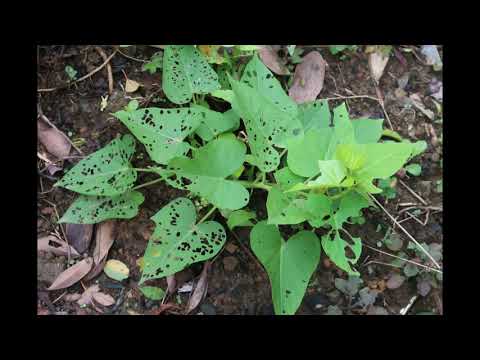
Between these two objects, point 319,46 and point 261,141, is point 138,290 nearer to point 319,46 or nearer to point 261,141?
point 261,141

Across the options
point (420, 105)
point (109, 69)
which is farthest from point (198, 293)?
point (420, 105)

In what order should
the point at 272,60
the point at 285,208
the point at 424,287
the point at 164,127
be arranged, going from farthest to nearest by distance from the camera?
the point at 272,60, the point at 424,287, the point at 164,127, the point at 285,208

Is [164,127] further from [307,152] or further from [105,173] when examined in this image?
[307,152]

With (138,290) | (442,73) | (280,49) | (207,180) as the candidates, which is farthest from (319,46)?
(138,290)

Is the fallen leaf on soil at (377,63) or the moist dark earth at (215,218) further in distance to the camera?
the fallen leaf on soil at (377,63)

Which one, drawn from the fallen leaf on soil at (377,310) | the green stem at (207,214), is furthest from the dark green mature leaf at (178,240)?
the fallen leaf on soil at (377,310)

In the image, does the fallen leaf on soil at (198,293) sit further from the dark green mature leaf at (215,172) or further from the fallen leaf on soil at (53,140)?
the fallen leaf on soil at (53,140)

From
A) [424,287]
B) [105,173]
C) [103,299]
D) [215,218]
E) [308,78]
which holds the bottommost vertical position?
[103,299]
